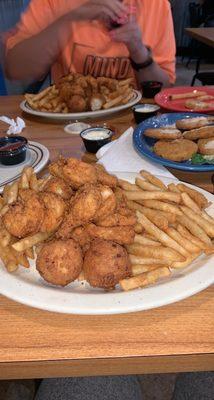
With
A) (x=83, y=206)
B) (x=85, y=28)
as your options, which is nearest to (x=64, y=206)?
(x=83, y=206)

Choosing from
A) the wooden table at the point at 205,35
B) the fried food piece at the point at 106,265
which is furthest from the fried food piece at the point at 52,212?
the wooden table at the point at 205,35

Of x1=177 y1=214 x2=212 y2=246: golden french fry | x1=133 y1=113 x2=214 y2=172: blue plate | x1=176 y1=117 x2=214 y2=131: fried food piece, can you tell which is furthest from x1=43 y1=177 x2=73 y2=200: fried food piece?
x1=176 y1=117 x2=214 y2=131: fried food piece

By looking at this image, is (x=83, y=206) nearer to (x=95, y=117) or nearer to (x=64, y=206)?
(x=64, y=206)

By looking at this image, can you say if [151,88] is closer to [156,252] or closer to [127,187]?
[127,187]

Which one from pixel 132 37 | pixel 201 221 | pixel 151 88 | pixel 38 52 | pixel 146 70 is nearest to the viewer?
pixel 201 221

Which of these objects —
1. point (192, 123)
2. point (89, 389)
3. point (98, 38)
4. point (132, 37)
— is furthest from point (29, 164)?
point (98, 38)

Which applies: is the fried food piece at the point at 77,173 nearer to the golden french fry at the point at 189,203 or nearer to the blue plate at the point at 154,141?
the golden french fry at the point at 189,203
